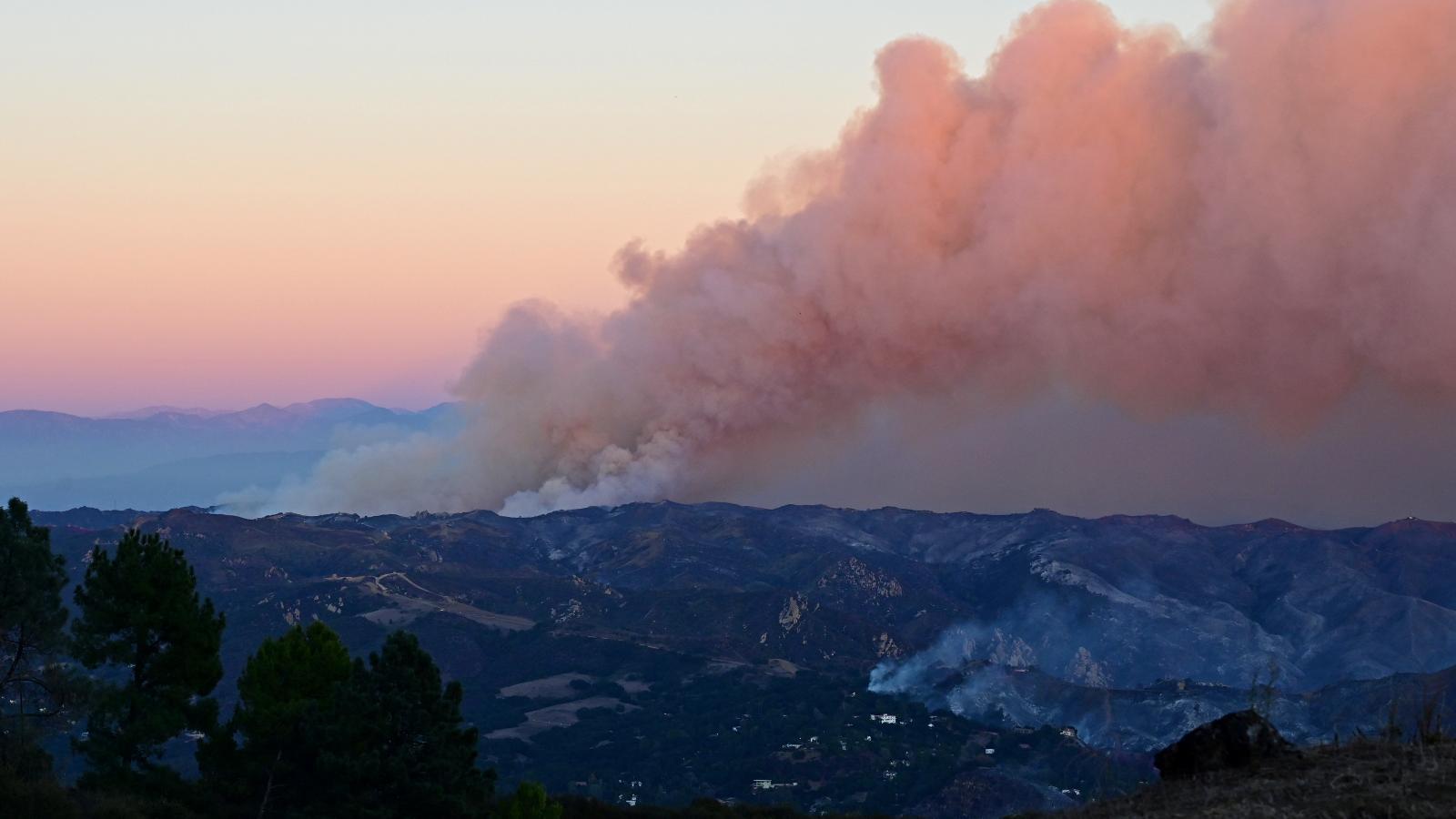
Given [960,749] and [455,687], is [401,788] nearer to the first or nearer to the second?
[455,687]

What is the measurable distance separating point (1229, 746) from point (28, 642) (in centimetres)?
4924

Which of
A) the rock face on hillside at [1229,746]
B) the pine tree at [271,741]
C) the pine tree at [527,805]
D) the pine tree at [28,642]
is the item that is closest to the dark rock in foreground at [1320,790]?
the rock face on hillside at [1229,746]

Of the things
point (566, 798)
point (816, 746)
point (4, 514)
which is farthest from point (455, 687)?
point (816, 746)

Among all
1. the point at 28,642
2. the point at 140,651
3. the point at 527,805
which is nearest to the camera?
the point at 28,642

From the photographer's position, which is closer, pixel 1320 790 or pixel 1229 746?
pixel 1320 790

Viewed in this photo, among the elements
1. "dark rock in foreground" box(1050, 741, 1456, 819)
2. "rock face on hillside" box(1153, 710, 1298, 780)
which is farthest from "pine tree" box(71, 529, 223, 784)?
"rock face on hillside" box(1153, 710, 1298, 780)

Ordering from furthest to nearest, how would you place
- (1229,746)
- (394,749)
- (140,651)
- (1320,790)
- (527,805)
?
(527,805) → (140,651) → (394,749) → (1229,746) → (1320,790)

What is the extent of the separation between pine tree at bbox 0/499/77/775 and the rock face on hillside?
155 feet

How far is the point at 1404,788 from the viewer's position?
83.6 ft

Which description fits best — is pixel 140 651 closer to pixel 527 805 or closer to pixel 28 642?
pixel 28 642

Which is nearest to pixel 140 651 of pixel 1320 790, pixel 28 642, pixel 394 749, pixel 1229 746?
pixel 28 642

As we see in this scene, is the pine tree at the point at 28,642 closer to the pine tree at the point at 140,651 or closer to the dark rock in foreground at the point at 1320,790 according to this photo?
the pine tree at the point at 140,651

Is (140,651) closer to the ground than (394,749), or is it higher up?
higher up

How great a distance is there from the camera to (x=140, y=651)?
210 ft
